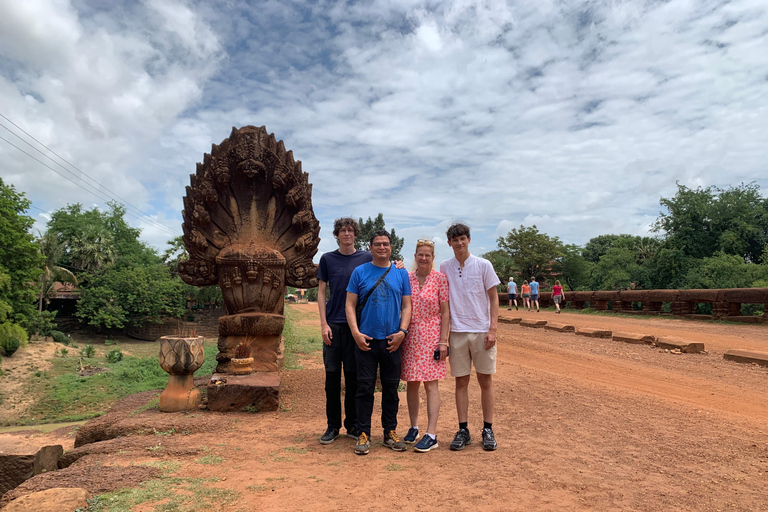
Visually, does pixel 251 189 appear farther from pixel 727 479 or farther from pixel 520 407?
pixel 727 479

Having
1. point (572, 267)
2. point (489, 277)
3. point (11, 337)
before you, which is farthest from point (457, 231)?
point (572, 267)

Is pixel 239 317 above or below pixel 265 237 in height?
below

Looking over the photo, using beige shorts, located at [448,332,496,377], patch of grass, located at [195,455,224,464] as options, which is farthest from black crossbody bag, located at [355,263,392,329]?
patch of grass, located at [195,455,224,464]

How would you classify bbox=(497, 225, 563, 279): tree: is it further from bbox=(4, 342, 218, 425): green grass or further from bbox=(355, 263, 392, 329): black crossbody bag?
bbox=(355, 263, 392, 329): black crossbody bag

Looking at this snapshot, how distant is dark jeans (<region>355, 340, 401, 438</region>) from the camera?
386 centimetres

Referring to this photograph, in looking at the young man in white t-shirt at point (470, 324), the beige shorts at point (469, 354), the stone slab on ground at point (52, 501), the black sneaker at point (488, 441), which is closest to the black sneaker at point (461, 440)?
the young man in white t-shirt at point (470, 324)

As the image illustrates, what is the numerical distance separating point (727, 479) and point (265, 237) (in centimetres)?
589

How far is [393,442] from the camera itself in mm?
3916

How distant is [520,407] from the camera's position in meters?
5.57

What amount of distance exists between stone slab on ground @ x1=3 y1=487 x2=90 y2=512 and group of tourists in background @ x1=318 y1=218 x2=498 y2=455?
73.2 inches

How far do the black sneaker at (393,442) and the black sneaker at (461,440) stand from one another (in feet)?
1.28

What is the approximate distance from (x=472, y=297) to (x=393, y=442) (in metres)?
1.33

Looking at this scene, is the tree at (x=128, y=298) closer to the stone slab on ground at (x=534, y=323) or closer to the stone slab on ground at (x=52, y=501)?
the stone slab on ground at (x=534, y=323)

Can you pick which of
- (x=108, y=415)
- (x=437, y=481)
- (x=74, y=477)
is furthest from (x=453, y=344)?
(x=108, y=415)
